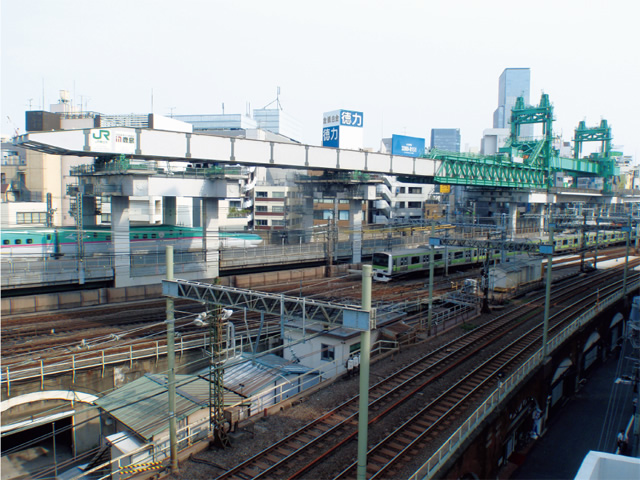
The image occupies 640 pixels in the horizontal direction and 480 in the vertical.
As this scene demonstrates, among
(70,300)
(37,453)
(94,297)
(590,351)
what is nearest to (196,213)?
(94,297)

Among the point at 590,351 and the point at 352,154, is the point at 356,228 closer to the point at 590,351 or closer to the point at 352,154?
→ the point at 352,154

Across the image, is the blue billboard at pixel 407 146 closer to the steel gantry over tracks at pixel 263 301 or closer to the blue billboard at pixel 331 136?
the blue billboard at pixel 331 136

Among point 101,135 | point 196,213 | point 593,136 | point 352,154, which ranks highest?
point 593,136

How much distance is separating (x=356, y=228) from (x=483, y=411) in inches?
895

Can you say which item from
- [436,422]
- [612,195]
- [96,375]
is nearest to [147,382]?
[96,375]

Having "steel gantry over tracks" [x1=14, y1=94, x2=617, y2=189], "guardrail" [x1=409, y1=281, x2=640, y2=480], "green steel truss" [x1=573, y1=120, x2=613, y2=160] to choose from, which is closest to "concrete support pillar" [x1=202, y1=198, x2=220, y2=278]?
"steel gantry over tracks" [x1=14, y1=94, x2=617, y2=189]

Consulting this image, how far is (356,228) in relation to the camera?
35.4 meters

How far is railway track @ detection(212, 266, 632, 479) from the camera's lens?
11250mm

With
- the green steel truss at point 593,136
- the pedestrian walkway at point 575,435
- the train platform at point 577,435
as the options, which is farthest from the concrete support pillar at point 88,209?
the green steel truss at point 593,136

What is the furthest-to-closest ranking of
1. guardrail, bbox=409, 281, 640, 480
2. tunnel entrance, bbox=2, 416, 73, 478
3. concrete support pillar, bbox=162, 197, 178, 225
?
concrete support pillar, bbox=162, 197, 178, 225 → tunnel entrance, bbox=2, 416, 73, 478 → guardrail, bbox=409, 281, 640, 480

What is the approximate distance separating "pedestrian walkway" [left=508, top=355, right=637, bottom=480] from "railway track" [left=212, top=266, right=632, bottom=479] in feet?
12.3

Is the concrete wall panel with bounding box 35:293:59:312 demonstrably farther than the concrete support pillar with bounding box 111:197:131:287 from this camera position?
No

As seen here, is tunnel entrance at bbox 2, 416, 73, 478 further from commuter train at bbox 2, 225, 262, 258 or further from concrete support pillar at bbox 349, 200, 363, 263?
concrete support pillar at bbox 349, 200, 363, 263

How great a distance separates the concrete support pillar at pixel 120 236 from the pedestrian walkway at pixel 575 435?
66.0 feet
